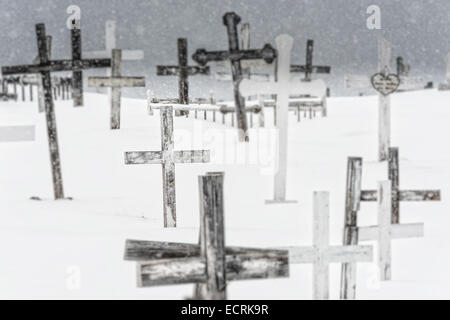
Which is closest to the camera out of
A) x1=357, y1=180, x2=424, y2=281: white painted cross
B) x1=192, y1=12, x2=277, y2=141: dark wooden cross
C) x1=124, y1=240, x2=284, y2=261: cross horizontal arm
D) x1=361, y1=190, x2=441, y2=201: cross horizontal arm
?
x1=124, y1=240, x2=284, y2=261: cross horizontal arm

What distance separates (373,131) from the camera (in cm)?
1750

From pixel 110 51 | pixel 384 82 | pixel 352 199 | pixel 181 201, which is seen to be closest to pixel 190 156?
pixel 181 201

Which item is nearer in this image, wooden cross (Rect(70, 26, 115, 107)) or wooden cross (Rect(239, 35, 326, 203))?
wooden cross (Rect(70, 26, 115, 107))

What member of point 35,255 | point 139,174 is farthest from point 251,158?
point 35,255

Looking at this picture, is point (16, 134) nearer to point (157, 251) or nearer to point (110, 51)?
point (157, 251)

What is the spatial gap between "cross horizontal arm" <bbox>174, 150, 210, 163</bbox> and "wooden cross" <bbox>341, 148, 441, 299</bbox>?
2.10 metres

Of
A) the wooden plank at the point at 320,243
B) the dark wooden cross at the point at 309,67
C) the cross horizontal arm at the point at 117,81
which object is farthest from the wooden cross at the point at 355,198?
the dark wooden cross at the point at 309,67

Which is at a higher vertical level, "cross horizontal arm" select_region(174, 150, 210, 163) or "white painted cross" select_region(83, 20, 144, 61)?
"white painted cross" select_region(83, 20, 144, 61)

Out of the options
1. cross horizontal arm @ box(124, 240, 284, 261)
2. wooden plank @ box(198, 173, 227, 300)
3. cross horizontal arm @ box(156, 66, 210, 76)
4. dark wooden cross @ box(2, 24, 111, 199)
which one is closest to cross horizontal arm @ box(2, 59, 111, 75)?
dark wooden cross @ box(2, 24, 111, 199)

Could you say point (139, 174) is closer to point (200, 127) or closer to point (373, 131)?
point (200, 127)

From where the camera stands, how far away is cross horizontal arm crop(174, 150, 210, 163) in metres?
7.51

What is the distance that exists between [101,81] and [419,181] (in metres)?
6.29

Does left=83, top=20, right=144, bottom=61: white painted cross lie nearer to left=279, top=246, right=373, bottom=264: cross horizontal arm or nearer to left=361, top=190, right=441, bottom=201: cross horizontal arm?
left=361, top=190, right=441, bottom=201: cross horizontal arm

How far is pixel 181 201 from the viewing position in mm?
9695
